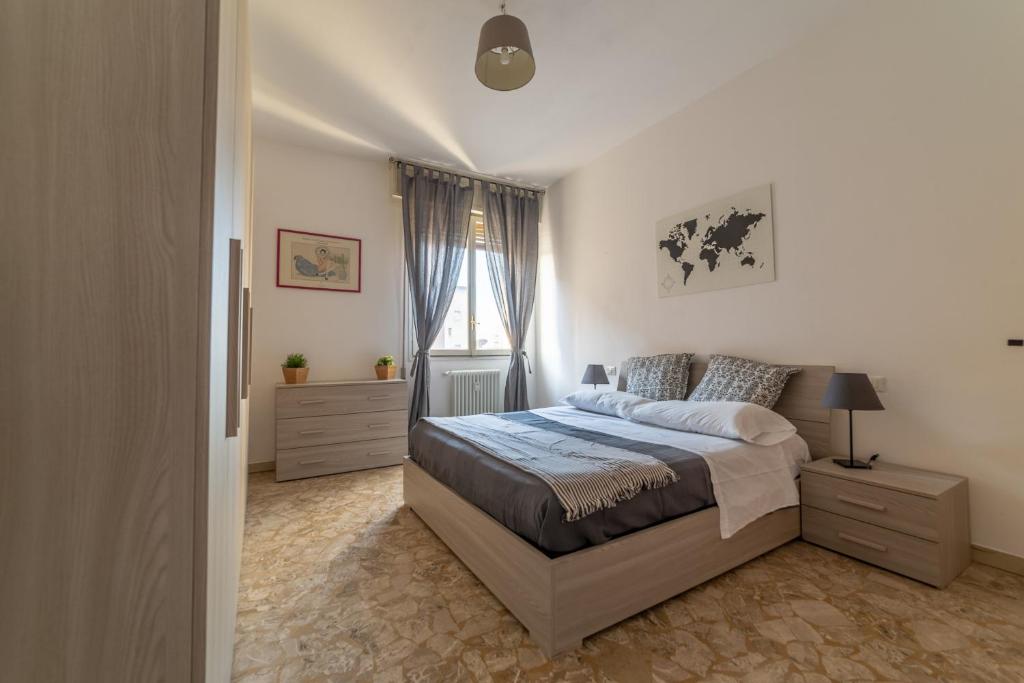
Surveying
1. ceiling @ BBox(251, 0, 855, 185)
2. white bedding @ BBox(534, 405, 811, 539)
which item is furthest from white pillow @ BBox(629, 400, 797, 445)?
ceiling @ BBox(251, 0, 855, 185)

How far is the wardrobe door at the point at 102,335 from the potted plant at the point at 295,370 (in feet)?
10.5

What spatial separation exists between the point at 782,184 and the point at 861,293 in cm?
86

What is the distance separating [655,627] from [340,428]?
9.23 ft

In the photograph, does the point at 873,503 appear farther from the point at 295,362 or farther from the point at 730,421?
the point at 295,362

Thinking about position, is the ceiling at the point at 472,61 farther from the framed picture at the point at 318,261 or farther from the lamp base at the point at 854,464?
the lamp base at the point at 854,464

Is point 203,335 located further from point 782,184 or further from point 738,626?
point 782,184

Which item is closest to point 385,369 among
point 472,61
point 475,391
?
point 475,391

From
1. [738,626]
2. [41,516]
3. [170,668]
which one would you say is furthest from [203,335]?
[738,626]

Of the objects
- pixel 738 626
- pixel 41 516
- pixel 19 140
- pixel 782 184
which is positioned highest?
pixel 782 184

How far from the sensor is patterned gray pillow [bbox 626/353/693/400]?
3143 mm

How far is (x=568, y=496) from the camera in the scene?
4.91 ft

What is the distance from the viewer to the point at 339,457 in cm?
352

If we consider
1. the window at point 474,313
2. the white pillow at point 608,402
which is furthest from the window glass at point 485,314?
the white pillow at point 608,402

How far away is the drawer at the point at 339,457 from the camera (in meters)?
3.34
